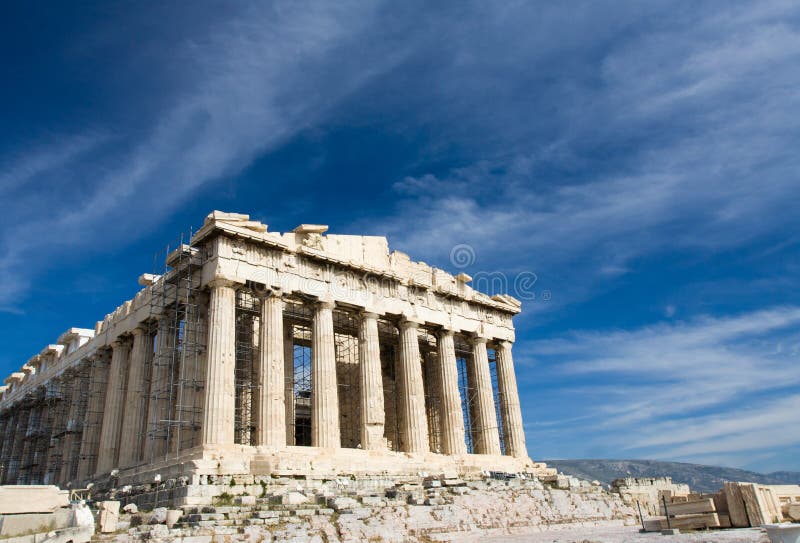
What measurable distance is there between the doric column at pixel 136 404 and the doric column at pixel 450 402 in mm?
13362

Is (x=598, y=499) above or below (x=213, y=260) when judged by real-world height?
below

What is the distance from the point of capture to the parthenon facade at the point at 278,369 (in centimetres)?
2372

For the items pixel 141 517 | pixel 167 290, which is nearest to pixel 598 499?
pixel 141 517

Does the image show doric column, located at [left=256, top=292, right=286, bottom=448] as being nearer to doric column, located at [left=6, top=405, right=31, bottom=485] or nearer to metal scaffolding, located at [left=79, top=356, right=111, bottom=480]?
metal scaffolding, located at [left=79, top=356, right=111, bottom=480]

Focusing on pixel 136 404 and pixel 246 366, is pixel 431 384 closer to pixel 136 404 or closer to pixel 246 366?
pixel 246 366

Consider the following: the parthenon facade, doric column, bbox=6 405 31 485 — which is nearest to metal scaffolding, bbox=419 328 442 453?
the parthenon facade

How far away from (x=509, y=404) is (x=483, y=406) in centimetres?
198

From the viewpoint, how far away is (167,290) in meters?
26.5

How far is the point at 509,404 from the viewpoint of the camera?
3397 cm

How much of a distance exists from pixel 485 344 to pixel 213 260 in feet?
51.2

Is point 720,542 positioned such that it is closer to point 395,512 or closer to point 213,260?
point 395,512

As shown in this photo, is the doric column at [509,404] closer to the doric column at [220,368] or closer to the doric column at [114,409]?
the doric column at [220,368]

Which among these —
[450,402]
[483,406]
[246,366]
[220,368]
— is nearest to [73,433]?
[246,366]

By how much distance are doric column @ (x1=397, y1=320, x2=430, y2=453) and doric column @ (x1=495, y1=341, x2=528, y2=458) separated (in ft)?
19.2
